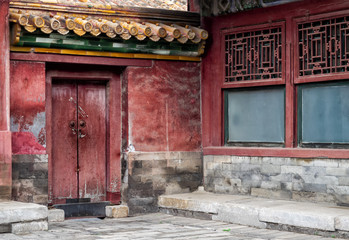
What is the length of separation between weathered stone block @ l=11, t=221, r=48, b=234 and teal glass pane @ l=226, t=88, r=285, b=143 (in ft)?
13.0

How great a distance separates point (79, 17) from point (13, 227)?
3.81 m

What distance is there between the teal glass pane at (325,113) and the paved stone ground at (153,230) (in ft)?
6.12

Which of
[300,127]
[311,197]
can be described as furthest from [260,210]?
[300,127]

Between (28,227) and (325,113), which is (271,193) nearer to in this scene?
(325,113)

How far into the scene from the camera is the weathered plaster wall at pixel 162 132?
35.9 ft

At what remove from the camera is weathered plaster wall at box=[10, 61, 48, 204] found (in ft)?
32.6

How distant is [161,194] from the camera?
11117mm

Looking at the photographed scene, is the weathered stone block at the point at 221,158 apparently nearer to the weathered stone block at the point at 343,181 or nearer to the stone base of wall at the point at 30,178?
the weathered stone block at the point at 343,181

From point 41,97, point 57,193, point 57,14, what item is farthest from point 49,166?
point 57,14

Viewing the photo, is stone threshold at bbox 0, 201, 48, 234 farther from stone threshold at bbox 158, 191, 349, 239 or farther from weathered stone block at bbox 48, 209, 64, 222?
stone threshold at bbox 158, 191, 349, 239

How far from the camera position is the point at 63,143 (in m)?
10.8

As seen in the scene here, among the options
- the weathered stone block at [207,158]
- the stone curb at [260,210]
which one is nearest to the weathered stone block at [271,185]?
the stone curb at [260,210]

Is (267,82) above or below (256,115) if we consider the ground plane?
above

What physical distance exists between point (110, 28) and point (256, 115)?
2.94m
